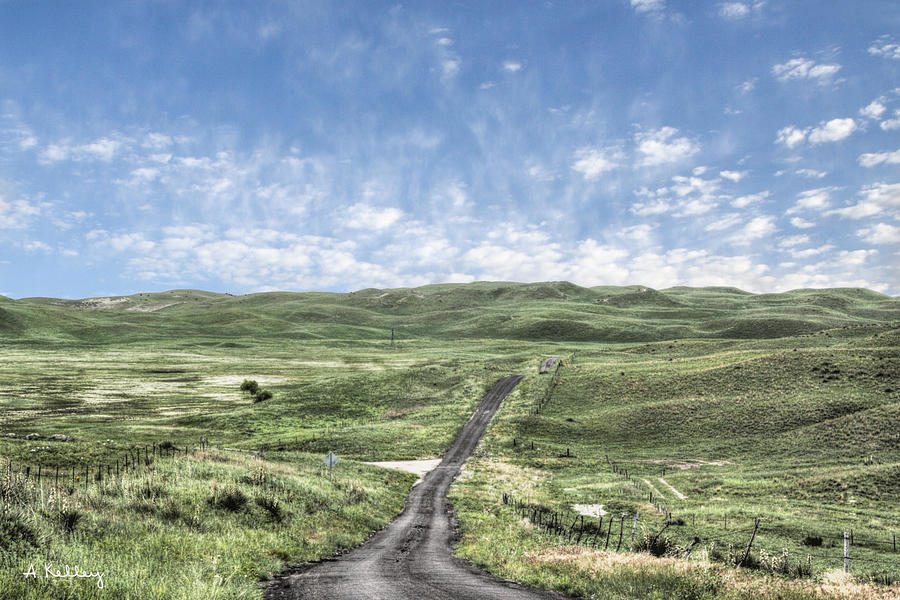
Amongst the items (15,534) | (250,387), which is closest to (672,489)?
(15,534)

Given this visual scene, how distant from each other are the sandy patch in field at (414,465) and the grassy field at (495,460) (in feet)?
8.52

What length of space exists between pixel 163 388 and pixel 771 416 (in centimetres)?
10237

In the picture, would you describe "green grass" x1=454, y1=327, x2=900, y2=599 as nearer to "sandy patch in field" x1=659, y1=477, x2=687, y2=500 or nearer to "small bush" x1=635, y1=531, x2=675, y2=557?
"sandy patch in field" x1=659, y1=477, x2=687, y2=500

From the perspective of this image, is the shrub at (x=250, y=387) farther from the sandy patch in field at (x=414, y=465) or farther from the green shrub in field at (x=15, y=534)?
the green shrub in field at (x=15, y=534)

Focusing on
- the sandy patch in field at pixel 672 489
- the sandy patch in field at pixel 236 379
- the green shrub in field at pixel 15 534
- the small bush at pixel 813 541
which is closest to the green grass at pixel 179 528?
the green shrub in field at pixel 15 534

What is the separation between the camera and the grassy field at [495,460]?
13297 millimetres

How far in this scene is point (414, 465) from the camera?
51.7 metres

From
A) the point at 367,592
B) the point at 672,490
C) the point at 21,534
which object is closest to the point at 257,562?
the point at 367,592

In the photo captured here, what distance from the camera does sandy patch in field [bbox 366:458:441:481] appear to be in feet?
158

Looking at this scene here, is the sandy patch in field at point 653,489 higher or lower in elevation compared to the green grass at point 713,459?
lower

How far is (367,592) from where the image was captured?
1288cm

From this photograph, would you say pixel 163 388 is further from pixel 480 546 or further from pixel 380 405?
pixel 480 546
